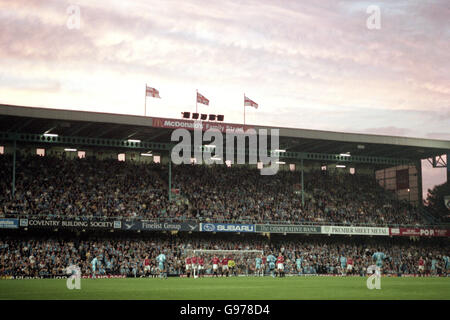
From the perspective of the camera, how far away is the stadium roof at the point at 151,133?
4919cm

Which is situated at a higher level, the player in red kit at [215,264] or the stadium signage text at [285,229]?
the stadium signage text at [285,229]

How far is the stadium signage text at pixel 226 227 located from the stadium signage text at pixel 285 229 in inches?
32.9

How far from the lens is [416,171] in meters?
70.4

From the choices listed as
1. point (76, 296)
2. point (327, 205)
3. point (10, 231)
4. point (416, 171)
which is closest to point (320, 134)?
point (327, 205)

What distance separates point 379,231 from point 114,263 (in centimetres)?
2728

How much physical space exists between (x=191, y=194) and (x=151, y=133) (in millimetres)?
7170

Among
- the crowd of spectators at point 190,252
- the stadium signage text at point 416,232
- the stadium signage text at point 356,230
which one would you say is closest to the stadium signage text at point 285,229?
the stadium signage text at point 356,230

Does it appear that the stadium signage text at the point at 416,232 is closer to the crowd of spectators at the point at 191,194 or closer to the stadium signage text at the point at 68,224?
the crowd of spectators at the point at 191,194

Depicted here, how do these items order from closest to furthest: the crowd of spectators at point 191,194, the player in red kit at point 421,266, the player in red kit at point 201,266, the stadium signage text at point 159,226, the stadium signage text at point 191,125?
the player in red kit at point 201,266
the stadium signage text at point 159,226
the crowd of spectators at point 191,194
the player in red kit at point 421,266
the stadium signage text at point 191,125

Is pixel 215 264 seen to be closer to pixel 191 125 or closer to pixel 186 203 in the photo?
pixel 186 203

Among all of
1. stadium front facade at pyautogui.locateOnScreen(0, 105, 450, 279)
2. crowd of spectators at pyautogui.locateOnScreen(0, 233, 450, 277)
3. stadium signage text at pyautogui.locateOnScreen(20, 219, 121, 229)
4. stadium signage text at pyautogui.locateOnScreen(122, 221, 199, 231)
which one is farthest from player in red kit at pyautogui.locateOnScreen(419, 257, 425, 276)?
stadium signage text at pyautogui.locateOnScreen(20, 219, 121, 229)

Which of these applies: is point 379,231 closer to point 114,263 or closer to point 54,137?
point 114,263

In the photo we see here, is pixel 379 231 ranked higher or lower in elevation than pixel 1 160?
lower

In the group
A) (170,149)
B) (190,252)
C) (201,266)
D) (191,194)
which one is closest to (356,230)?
(191,194)
